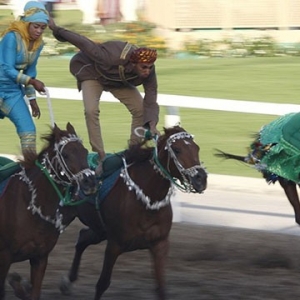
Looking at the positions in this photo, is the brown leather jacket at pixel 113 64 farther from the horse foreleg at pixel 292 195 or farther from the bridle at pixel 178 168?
the horse foreleg at pixel 292 195

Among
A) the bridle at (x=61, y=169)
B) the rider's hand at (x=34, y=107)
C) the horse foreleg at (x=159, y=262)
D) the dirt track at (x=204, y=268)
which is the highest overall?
the bridle at (x=61, y=169)

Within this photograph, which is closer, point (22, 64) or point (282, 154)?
point (22, 64)

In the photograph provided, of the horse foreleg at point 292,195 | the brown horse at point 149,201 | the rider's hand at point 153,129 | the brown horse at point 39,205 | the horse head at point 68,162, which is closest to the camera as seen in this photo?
the horse head at point 68,162

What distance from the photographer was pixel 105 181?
667cm

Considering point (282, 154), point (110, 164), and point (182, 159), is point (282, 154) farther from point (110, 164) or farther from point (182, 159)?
point (182, 159)

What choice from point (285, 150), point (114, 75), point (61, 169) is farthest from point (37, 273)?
point (285, 150)

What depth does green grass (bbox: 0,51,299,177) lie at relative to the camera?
40.3 feet

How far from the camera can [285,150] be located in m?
7.64

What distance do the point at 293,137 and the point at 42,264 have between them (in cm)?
Result: 248

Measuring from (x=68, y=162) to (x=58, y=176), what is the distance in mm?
137

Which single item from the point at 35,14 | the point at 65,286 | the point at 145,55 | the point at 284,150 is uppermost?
the point at 35,14

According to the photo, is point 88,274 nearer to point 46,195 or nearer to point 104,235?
point 104,235

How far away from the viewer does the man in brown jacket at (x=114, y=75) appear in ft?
23.0

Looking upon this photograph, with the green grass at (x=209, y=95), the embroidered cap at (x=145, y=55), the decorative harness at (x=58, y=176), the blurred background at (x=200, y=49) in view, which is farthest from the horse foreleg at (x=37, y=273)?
the blurred background at (x=200, y=49)
